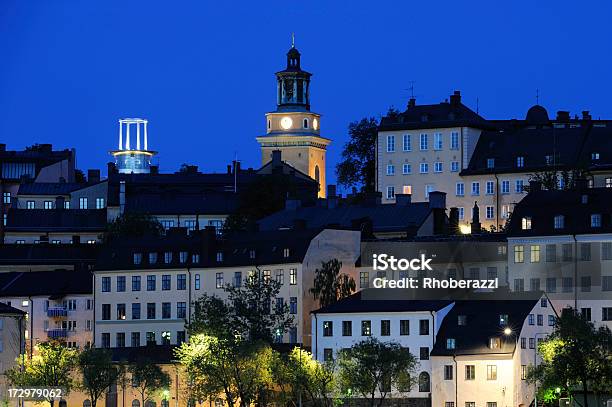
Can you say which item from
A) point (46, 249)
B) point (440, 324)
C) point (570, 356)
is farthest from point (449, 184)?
point (570, 356)

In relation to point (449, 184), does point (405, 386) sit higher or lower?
lower

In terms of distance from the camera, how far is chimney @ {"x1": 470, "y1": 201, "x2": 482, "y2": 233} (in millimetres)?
168512

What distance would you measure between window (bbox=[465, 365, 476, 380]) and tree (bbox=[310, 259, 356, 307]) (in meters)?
16.8

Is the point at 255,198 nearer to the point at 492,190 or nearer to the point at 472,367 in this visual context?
the point at 492,190

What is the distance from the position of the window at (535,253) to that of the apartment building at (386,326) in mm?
7402

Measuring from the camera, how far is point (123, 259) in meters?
166

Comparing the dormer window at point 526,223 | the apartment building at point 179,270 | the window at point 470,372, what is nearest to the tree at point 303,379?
the window at point 470,372

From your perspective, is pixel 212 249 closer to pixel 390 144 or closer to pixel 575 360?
pixel 390 144

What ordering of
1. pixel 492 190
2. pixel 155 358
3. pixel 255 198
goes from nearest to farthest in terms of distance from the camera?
pixel 155 358
pixel 492 190
pixel 255 198

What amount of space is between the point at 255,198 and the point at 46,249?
1995cm

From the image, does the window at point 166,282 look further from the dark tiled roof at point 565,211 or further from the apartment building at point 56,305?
the dark tiled roof at point 565,211

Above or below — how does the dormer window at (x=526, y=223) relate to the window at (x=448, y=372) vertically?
above

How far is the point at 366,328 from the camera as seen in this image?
483 feet

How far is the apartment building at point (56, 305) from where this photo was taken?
552 ft
